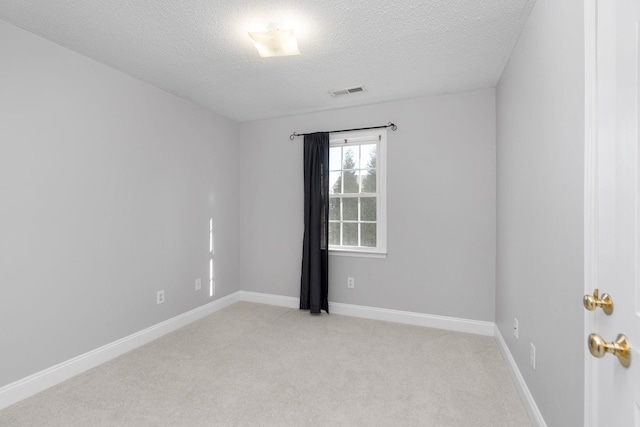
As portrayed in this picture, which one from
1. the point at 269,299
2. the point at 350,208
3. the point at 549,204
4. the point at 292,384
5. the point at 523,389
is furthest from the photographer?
the point at 269,299

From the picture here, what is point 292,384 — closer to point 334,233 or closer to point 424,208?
point 334,233

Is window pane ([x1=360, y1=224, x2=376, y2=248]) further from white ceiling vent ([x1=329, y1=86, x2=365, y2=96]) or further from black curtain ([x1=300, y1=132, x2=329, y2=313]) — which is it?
white ceiling vent ([x1=329, y1=86, x2=365, y2=96])

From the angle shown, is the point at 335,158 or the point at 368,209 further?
the point at 335,158

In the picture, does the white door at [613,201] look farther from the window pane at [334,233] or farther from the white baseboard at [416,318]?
the window pane at [334,233]

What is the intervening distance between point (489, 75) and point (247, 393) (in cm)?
323

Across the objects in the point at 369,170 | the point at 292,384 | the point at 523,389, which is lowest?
the point at 292,384

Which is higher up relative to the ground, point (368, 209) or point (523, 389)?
point (368, 209)

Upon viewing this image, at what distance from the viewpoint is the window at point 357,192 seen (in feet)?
11.2

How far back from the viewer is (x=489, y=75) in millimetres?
2668

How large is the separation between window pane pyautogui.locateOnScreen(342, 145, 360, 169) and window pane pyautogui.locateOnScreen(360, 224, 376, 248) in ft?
2.38

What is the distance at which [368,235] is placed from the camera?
138 inches

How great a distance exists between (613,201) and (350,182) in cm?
281

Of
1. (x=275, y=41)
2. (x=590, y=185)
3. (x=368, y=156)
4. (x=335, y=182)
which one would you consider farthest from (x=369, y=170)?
(x=590, y=185)

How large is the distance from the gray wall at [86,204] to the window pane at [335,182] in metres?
1.53
